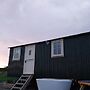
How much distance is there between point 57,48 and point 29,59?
8.99 feet

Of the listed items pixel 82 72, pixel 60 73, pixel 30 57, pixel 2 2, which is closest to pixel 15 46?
pixel 30 57

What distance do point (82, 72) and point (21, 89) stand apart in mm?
4102

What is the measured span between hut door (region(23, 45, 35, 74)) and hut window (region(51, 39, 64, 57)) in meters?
1.97

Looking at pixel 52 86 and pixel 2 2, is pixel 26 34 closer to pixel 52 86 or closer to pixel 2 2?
pixel 2 2

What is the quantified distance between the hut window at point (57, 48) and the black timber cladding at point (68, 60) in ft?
0.87

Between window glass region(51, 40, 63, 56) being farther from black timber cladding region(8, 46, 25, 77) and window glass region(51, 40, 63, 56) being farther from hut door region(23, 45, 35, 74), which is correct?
black timber cladding region(8, 46, 25, 77)

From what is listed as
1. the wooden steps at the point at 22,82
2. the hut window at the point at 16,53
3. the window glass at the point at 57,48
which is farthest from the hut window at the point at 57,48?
the hut window at the point at 16,53

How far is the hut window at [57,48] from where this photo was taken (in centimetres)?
→ 1249

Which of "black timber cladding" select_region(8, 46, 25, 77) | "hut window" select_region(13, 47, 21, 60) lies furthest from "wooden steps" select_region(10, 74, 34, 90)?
"hut window" select_region(13, 47, 21, 60)

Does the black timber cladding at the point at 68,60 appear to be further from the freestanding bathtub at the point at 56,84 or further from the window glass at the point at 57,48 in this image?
the freestanding bathtub at the point at 56,84

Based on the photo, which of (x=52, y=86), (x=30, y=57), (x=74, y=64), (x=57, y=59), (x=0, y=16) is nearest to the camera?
(x=52, y=86)

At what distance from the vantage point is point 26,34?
1767 centimetres

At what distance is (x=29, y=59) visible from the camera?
1448 centimetres

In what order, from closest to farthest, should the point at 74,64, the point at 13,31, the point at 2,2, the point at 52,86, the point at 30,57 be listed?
1. the point at 52,86
2. the point at 74,64
3. the point at 2,2
4. the point at 30,57
5. the point at 13,31
